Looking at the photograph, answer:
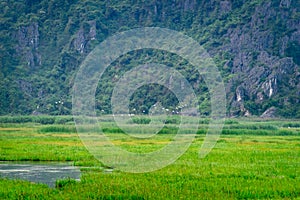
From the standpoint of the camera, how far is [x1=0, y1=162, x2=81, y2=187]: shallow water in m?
35.3

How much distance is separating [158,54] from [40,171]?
105 m

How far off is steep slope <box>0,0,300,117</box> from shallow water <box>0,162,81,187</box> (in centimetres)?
7304

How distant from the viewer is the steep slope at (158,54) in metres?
119

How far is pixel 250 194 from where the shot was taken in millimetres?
30297

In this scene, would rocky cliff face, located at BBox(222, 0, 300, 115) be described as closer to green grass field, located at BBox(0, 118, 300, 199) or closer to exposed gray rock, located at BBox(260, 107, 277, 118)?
exposed gray rock, located at BBox(260, 107, 277, 118)

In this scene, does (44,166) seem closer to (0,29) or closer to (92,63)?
(92,63)

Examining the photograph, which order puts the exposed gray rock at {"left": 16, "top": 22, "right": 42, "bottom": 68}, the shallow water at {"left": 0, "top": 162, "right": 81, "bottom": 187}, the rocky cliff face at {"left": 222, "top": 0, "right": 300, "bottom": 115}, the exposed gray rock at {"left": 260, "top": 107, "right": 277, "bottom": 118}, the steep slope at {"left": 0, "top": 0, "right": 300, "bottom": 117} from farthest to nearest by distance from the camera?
the exposed gray rock at {"left": 16, "top": 22, "right": 42, "bottom": 68}
the steep slope at {"left": 0, "top": 0, "right": 300, "bottom": 117}
the rocky cliff face at {"left": 222, "top": 0, "right": 300, "bottom": 115}
the exposed gray rock at {"left": 260, "top": 107, "right": 277, "bottom": 118}
the shallow water at {"left": 0, "top": 162, "right": 81, "bottom": 187}

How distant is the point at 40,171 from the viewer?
38.5m

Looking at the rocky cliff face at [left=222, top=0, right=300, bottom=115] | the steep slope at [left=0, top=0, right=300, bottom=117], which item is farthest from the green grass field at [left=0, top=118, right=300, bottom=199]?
the steep slope at [left=0, top=0, right=300, bottom=117]

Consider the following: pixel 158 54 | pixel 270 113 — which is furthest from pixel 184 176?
pixel 158 54

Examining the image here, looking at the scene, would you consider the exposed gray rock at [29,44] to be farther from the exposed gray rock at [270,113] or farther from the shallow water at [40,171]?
the shallow water at [40,171]

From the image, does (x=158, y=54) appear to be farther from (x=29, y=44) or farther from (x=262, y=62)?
(x=29, y=44)

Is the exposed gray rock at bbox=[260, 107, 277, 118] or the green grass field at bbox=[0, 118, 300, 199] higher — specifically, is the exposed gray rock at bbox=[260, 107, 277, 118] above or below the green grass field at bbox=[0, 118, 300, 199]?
below

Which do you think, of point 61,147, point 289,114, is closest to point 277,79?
point 289,114
